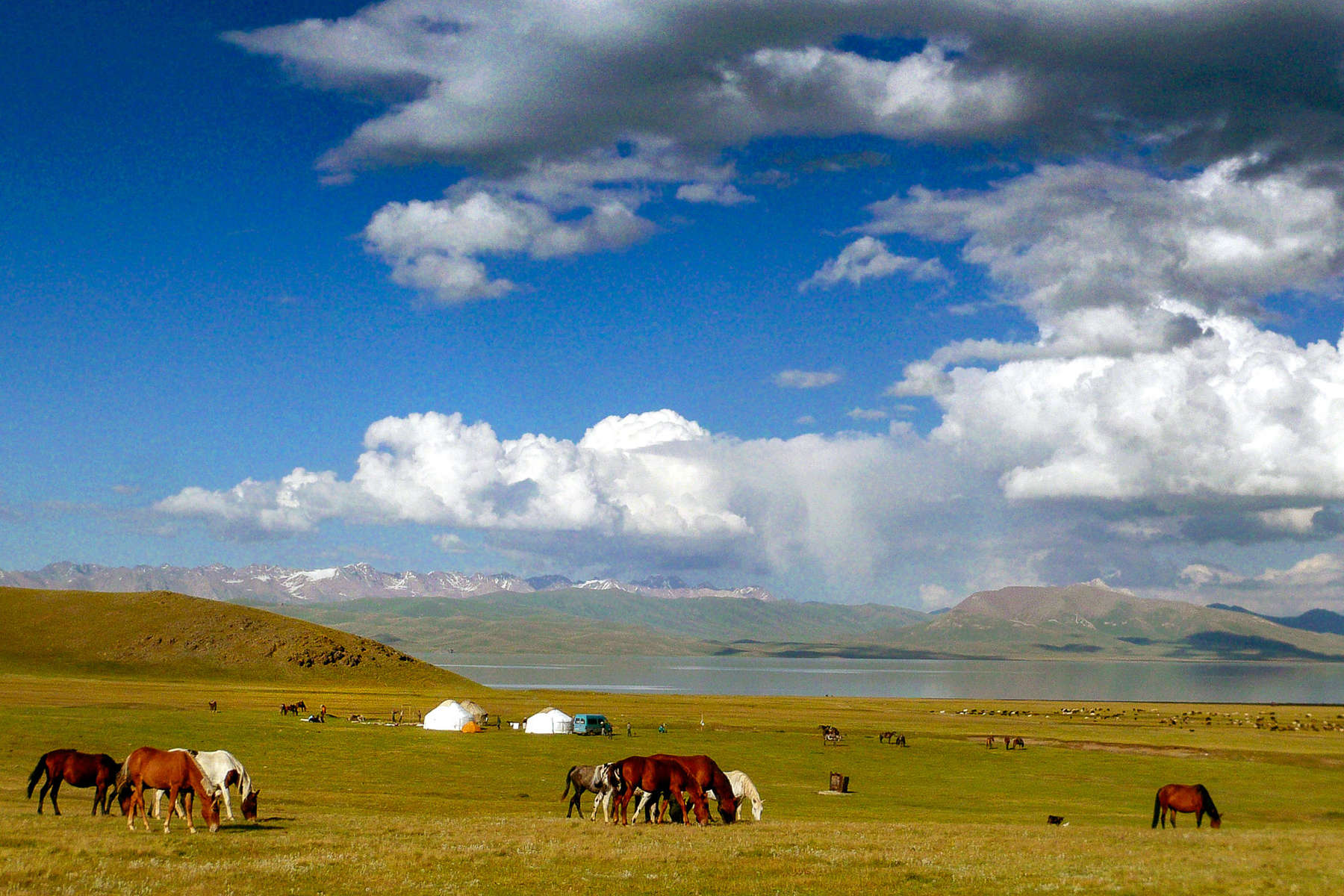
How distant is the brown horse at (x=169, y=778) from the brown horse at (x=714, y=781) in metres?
13.0

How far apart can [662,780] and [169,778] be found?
13864 millimetres

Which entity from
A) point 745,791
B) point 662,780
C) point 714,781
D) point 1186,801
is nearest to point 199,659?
point 745,791

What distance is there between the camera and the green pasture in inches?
856

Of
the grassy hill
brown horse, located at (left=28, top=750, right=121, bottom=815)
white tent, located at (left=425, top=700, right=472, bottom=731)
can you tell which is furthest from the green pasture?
the grassy hill

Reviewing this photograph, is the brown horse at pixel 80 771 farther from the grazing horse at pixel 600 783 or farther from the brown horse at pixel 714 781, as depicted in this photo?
the brown horse at pixel 714 781

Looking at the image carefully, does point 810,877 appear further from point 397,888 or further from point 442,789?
point 442,789

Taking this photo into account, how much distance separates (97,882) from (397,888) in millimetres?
5486

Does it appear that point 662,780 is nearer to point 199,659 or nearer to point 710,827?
point 710,827

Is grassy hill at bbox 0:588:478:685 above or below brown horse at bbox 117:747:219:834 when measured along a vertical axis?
below

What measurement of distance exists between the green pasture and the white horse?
25.9 inches

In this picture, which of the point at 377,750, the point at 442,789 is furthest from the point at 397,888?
the point at 377,750

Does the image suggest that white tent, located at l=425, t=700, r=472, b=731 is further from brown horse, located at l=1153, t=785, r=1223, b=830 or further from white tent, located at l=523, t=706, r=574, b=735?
brown horse, located at l=1153, t=785, r=1223, b=830

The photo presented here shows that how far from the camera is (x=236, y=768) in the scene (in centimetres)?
3005

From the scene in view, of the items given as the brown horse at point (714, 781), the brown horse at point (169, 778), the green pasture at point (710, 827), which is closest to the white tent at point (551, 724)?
the green pasture at point (710, 827)
